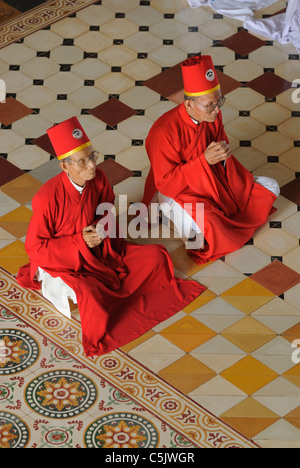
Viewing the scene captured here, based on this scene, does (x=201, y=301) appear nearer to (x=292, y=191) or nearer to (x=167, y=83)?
(x=292, y=191)

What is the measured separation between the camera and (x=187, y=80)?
599 centimetres

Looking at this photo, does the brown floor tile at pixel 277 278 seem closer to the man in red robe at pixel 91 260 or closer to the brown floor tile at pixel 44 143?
the man in red robe at pixel 91 260

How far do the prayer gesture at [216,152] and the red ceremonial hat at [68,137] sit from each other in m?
0.98

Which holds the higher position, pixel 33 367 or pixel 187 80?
pixel 187 80

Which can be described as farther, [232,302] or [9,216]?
[9,216]

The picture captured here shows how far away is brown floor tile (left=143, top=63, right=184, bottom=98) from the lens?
783 cm

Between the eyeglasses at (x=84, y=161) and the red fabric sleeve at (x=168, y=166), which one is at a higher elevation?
the eyeglasses at (x=84, y=161)

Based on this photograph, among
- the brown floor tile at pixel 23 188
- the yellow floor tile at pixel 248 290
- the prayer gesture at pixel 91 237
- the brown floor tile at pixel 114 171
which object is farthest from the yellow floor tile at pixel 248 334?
the brown floor tile at pixel 23 188

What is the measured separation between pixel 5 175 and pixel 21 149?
324mm

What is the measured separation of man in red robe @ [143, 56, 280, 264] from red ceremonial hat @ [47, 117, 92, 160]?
851 mm

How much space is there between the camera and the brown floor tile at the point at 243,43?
829cm

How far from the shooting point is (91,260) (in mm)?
5809
